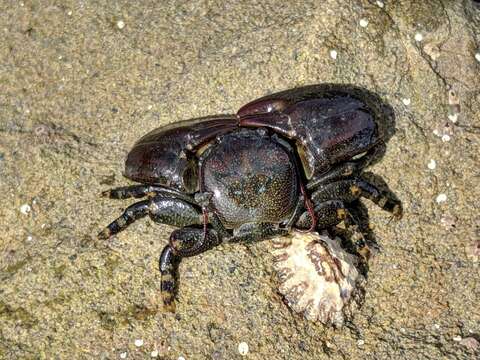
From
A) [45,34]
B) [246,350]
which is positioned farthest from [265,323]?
[45,34]

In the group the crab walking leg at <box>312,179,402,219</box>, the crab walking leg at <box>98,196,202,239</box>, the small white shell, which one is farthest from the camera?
the crab walking leg at <box>312,179,402,219</box>

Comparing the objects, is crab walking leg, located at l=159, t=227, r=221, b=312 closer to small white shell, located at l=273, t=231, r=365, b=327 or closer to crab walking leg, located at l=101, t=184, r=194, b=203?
crab walking leg, located at l=101, t=184, r=194, b=203

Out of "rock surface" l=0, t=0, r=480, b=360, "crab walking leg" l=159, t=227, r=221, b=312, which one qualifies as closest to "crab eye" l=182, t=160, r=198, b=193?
"crab walking leg" l=159, t=227, r=221, b=312

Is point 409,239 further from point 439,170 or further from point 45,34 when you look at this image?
point 45,34

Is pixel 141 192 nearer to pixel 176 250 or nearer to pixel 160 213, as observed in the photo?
pixel 160 213

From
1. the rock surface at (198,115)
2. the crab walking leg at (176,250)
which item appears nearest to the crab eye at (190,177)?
the crab walking leg at (176,250)

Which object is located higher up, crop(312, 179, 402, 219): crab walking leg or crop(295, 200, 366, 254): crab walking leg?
crop(312, 179, 402, 219): crab walking leg
